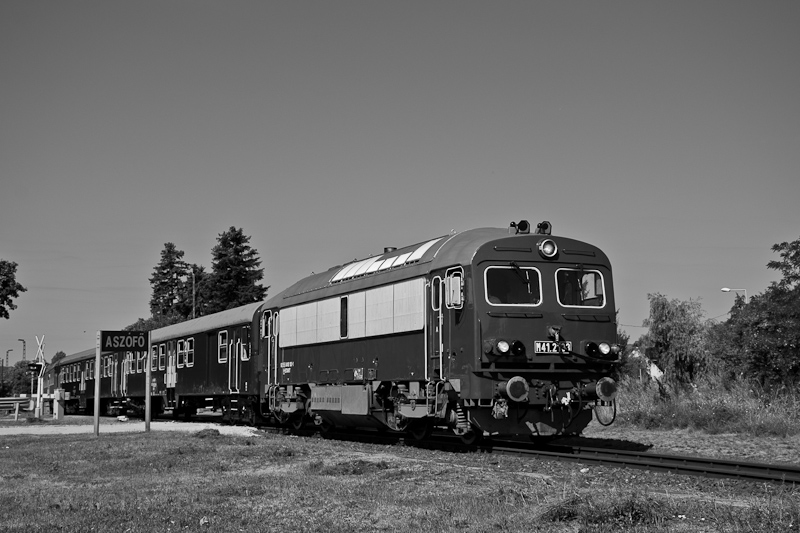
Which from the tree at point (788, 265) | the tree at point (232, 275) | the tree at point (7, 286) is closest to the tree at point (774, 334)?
the tree at point (788, 265)

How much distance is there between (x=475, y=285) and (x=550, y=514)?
799cm

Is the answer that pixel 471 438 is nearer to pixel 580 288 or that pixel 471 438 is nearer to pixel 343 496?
pixel 580 288

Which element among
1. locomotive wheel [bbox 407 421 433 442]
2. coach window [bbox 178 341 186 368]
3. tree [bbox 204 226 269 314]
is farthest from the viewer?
tree [bbox 204 226 269 314]

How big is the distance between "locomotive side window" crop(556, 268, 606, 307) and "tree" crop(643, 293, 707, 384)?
1517 cm

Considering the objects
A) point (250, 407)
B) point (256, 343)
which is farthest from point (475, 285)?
point (250, 407)

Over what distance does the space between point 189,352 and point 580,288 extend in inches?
779

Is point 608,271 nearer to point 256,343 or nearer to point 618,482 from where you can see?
point 618,482

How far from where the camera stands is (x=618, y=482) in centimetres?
1218

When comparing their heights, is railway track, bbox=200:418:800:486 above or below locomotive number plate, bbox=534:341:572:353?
below

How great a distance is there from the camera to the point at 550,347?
16.8m

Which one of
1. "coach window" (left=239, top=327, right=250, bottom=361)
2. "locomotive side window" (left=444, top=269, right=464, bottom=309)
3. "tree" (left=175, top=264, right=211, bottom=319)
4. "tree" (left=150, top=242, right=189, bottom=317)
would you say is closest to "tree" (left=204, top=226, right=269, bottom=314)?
"tree" (left=175, top=264, right=211, bottom=319)

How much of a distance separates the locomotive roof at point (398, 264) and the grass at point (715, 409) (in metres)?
7.10

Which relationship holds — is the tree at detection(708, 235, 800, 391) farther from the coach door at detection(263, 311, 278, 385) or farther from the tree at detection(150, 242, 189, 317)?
the tree at detection(150, 242, 189, 317)

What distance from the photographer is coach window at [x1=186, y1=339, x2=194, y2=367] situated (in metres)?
33.4
